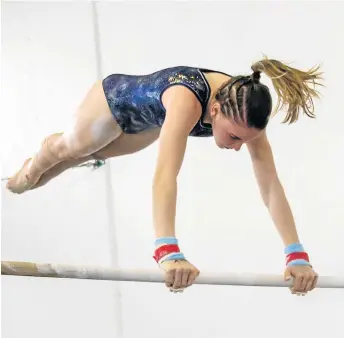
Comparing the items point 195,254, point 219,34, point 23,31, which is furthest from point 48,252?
point 219,34

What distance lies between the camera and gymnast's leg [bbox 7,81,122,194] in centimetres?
109

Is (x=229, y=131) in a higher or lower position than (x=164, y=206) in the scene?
higher

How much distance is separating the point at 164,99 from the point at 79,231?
0.39 meters

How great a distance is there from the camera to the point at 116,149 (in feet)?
3.80

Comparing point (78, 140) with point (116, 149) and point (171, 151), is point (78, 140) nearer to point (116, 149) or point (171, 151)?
point (116, 149)

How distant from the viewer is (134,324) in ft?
4.03

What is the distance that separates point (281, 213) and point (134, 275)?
0.30 m

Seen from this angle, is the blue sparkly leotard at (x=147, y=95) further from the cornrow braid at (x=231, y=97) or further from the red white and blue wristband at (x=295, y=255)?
the red white and blue wristband at (x=295, y=255)

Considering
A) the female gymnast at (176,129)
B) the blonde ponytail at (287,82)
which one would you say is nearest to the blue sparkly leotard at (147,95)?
the female gymnast at (176,129)

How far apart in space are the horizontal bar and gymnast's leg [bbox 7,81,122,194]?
0.25m

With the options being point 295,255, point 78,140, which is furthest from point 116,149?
point 295,255

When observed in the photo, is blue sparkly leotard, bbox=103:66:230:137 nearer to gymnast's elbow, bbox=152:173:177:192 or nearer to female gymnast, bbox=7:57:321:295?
female gymnast, bbox=7:57:321:295

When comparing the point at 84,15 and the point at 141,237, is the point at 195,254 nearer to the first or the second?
the point at 141,237

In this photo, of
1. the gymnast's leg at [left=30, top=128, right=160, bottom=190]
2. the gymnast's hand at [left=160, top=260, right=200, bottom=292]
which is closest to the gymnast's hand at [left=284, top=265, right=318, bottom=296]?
the gymnast's hand at [left=160, top=260, right=200, bottom=292]
